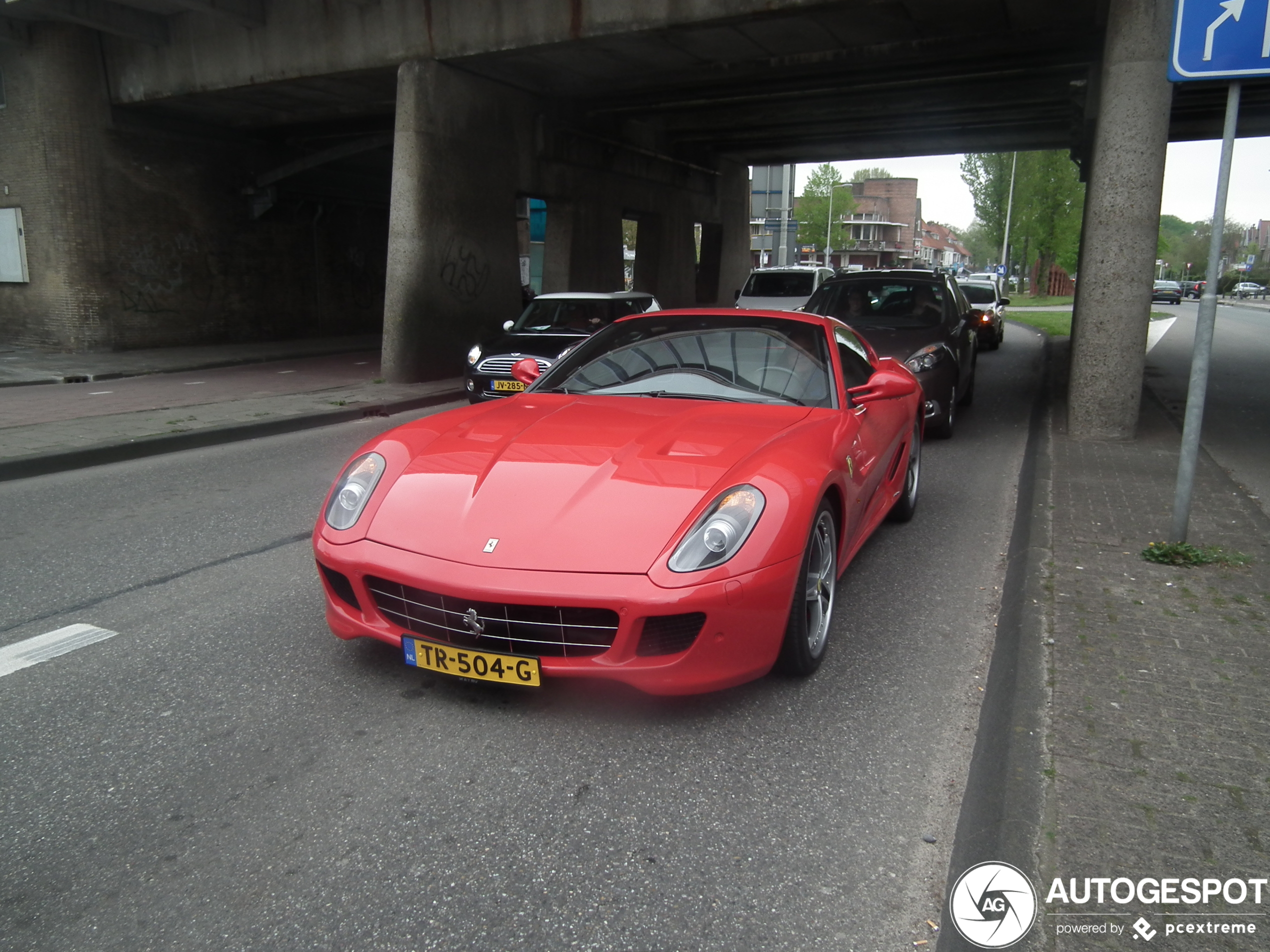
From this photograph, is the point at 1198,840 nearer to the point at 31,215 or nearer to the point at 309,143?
the point at 31,215

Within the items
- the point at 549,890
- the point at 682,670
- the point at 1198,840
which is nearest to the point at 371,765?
the point at 549,890

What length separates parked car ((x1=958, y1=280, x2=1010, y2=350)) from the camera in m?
19.9

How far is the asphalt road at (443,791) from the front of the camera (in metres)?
2.30

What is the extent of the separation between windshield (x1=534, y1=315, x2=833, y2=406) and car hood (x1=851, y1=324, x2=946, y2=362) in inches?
167

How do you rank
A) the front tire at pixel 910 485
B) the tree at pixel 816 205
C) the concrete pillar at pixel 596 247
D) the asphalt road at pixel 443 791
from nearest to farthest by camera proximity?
the asphalt road at pixel 443 791 → the front tire at pixel 910 485 → the concrete pillar at pixel 596 247 → the tree at pixel 816 205

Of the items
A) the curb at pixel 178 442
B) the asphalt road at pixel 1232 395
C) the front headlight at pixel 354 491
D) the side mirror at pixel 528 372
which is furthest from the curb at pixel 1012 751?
the curb at pixel 178 442

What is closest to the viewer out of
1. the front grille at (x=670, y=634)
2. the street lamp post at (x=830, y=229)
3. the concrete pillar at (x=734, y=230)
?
the front grille at (x=670, y=634)

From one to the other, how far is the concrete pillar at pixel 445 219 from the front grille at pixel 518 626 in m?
11.8

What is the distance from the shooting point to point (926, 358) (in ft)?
28.6

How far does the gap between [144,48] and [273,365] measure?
608 cm

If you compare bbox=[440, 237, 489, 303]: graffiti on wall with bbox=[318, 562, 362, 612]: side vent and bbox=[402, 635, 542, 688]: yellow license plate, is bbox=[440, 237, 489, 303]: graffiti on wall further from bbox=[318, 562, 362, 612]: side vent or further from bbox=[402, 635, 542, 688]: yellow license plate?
bbox=[402, 635, 542, 688]: yellow license plate

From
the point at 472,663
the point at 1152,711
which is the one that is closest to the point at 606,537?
the point at 472,663

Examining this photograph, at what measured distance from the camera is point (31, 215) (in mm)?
17531

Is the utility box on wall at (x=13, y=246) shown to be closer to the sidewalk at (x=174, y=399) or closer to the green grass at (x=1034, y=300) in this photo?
the sidewalk at (x=174, y=399)
